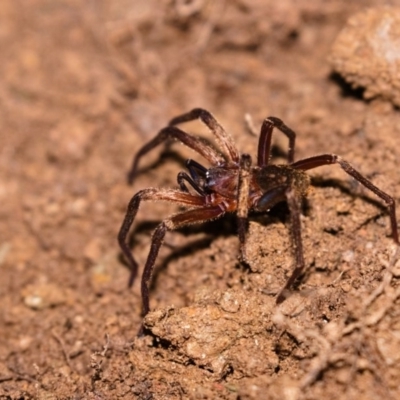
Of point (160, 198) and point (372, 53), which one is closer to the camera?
point (160, 198)

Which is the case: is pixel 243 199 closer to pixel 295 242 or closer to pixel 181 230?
pixel 295 242

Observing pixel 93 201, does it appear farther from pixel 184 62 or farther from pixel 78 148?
pixel 184 62

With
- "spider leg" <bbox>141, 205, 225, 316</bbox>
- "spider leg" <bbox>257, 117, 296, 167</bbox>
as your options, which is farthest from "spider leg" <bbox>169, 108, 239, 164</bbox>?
"spider leg" <bbox>141, 205, 225, 316</bbox>

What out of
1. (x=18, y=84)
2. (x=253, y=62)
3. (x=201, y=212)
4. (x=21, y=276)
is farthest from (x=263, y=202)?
(x=18, y=84)

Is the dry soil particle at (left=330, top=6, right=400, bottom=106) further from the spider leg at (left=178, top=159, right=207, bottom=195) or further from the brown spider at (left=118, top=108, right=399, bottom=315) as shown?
the spider leg at (left=178, top=159, right=207, bottom=195)

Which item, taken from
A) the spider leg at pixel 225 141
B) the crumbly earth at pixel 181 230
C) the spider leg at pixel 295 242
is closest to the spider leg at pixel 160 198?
the crumbly earth at pixel 181 230

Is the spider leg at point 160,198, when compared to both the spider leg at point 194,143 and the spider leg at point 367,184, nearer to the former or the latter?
the spider leg at point 194,143

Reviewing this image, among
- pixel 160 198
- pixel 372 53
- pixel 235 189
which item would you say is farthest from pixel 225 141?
pixel 372 53
